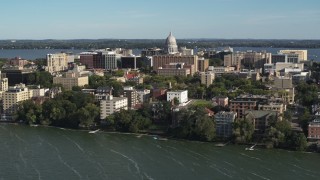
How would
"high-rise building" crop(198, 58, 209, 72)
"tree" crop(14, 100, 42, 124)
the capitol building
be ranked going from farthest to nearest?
"high-rise building" crop(198, 58, 209, 72), the capitol building, "tree" crop(14, 100, 42, 124)

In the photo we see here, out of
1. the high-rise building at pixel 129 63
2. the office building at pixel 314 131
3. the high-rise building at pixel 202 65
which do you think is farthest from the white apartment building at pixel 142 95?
the high-rise building at pixel 129 63

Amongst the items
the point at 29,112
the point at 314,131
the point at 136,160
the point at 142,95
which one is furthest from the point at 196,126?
the point at 142,95

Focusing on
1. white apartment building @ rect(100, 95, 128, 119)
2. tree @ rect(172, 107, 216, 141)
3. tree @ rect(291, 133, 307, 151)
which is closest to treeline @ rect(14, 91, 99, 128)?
white apartment building @ rect(100, 95, 128, 119)

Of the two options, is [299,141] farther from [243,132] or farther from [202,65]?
[202,65]

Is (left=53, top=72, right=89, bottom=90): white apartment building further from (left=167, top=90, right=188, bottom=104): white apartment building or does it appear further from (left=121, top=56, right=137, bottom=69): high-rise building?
(left=121, top=56, right=137, bottom=69): high-rise building

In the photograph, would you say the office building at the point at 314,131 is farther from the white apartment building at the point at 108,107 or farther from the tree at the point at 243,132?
the white apartment building at the point at 108,107

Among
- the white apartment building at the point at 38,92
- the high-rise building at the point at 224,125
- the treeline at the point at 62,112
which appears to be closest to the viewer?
the high-rise building at the point at 224,125
